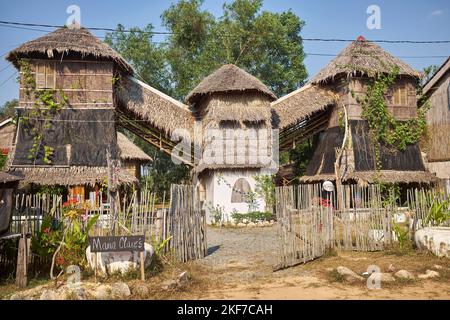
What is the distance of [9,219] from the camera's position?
21.5 ft

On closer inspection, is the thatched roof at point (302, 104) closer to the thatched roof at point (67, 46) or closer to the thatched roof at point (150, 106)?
the thatched roof at point (150, 106)

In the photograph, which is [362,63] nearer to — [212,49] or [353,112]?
[353,112]

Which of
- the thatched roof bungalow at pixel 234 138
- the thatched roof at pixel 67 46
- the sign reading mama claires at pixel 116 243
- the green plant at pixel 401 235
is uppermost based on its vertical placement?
the thatched roof at pixel 67 46

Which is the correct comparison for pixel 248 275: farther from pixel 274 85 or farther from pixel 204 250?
pixel 274 85

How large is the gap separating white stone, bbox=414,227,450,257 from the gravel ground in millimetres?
2973

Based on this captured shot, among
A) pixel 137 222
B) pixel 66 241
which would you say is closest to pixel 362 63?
pixel 137 222

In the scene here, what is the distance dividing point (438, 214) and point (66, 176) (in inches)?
451

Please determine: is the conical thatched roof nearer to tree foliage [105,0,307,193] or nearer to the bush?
the bush

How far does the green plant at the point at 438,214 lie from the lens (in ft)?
28.8

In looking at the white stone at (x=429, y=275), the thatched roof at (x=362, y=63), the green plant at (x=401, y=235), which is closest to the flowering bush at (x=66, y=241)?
the white stone at (x=429, y=275)

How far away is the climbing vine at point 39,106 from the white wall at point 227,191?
6198 mm

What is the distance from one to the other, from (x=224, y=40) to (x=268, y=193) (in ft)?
46.0

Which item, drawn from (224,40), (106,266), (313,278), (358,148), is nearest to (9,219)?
(106,266)

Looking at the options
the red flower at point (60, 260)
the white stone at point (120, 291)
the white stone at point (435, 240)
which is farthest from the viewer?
the white stone at point (435, 240)
